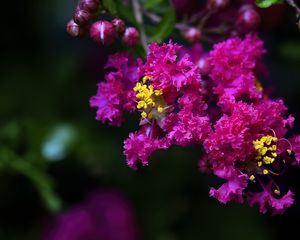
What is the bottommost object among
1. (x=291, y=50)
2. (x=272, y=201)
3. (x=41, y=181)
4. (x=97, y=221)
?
(x=97, y=221)

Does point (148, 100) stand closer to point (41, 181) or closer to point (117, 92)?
point (117, 92)

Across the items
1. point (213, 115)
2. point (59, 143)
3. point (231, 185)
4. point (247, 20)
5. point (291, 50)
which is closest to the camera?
point (231, 185)

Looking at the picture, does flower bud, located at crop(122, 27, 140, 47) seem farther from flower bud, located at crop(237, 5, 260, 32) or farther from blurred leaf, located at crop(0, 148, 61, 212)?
blurred leaf, located at crop(0, 148, 61, 212)

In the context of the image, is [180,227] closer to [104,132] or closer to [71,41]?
[104,132]

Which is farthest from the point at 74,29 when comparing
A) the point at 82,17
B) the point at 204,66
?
the point at 204,66

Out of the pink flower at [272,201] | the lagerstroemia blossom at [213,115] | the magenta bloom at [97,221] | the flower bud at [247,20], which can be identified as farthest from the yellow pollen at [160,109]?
the magenta bloom at [97,221]

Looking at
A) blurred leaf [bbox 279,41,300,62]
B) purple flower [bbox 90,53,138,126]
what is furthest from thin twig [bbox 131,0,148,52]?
blurred leaf [bbox 279,41,300,62]
